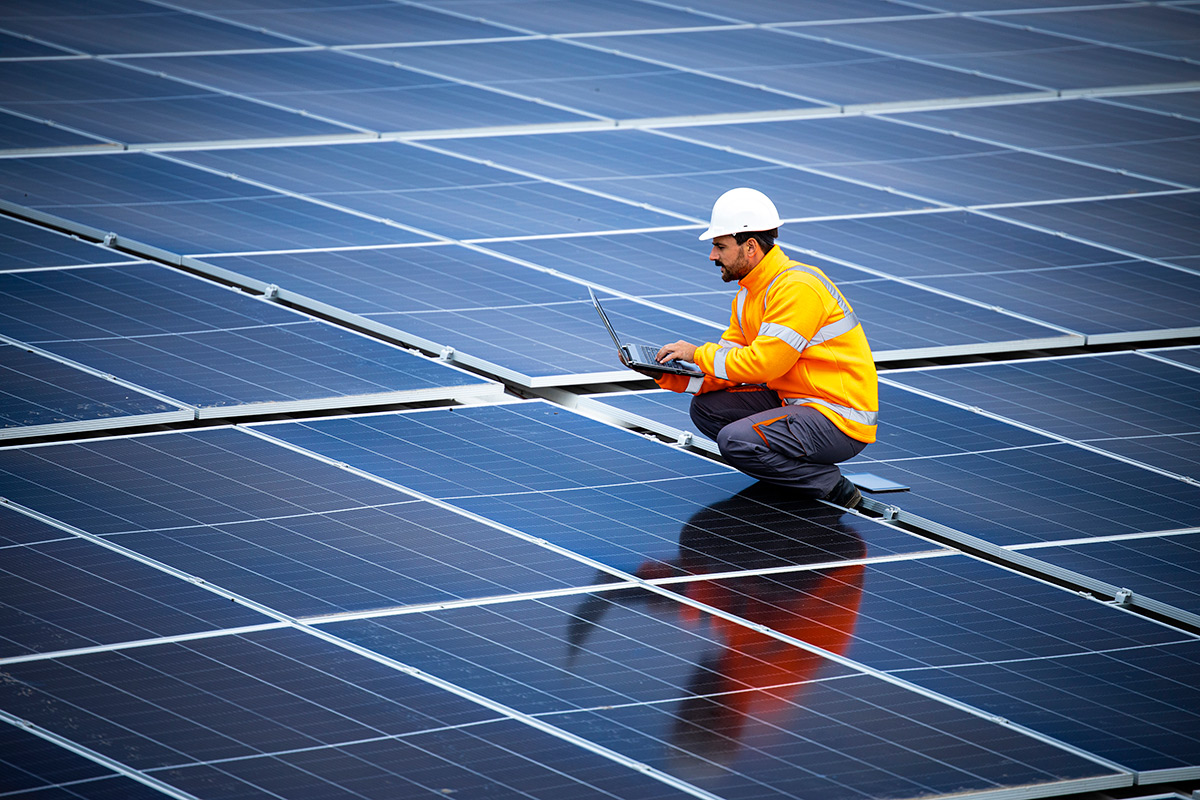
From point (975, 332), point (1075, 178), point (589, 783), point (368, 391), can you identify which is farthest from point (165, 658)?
point (1075, 178)

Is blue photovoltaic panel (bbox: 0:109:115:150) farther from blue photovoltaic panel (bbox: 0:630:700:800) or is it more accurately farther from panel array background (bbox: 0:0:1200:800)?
blue photovoltaic panel (bbox: 0:630:700:800)

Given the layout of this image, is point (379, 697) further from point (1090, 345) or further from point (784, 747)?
point (1090, 345)

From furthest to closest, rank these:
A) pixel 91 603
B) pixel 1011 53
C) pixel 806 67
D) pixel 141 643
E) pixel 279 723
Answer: pixel 1011 53 < pixel 806 67 < pixel 91 603 < pixel 141 643 < pixel 279 723

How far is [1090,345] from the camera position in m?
13.5

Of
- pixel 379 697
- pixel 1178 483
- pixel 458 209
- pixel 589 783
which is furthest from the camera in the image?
pixel 458 209

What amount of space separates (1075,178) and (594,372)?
793cm

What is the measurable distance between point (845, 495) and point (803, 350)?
968 mm

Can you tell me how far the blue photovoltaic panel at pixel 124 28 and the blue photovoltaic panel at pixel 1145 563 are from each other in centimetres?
1431

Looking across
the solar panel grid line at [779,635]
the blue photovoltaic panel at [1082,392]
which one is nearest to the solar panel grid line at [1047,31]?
the blue photovoltaic panel at [1082,392]

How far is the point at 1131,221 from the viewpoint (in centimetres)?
1659

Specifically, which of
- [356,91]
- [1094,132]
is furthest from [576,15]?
[1094,132]

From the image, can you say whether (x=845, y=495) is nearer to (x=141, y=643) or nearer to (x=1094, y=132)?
(x=141, y=643)

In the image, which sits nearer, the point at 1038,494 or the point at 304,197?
the point at 1038,494

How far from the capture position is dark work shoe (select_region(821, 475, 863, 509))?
10344 mm
